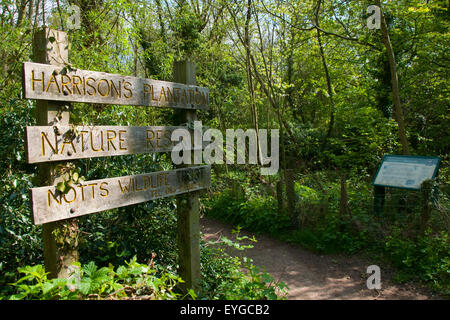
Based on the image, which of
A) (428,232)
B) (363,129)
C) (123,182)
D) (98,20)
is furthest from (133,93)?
(363,129)

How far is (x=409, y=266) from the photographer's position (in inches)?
190

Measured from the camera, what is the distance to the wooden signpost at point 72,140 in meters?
2.19

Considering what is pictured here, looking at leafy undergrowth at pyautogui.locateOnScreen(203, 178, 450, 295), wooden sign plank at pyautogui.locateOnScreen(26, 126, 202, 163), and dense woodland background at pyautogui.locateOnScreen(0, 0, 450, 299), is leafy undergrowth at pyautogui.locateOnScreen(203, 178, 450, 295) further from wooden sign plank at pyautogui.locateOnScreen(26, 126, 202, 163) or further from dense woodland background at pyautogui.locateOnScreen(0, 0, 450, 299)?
wooden sign plank at pyautogui.locateOnScreen(26, 126, 202, 163)

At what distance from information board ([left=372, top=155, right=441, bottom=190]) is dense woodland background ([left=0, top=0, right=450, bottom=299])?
191 millimetres

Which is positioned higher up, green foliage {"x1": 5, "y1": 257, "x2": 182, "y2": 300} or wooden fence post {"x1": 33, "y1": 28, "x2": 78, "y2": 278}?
wooden fence post {"x1": 33, "y1": 28, "x2": 78, "y2": 278}

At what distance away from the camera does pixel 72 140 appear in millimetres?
2361

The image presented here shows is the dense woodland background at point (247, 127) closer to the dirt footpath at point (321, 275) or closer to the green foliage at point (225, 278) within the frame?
the green foliage at point (225, 278)

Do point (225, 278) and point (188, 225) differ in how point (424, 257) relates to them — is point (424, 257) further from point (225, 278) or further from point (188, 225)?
point (188, 225)

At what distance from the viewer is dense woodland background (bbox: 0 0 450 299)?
342cm

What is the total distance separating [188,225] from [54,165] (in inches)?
60.7

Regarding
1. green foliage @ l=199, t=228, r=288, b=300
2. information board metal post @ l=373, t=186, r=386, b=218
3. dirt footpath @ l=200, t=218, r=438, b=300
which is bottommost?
dirt footpath @ l=200, t=218, r=438, b=300

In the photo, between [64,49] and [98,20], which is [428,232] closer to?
[64,49]

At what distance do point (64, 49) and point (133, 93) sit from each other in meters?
0.62

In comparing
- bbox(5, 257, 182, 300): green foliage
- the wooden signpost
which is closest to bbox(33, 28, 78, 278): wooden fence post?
the wooden signpost
